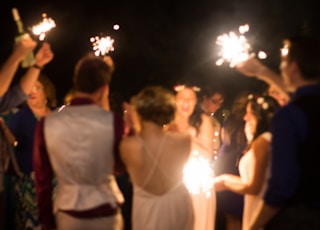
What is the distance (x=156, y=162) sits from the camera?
3.18 meters

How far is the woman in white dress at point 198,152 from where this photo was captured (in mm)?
4402

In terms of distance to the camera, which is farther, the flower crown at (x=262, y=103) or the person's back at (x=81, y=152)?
the flower crown at (x=262, y=103)

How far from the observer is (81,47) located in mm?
7574

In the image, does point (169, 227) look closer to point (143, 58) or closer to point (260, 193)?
point (260, 193)

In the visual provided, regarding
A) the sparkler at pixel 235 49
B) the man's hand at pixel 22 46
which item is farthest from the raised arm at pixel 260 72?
the man's hand at pixel 22 46

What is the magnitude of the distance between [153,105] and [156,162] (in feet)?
1.26

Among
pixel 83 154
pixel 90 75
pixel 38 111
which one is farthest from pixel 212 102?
pixel 83 154

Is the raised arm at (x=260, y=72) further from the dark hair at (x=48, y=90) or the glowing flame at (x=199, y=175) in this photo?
the dark hair at (x=48, y=90)

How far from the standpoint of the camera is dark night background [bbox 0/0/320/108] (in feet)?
28.0

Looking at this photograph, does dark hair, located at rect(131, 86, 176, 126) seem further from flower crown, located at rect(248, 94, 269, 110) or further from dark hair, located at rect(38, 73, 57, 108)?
dark hair, located at rect(38, 73, 57, 108)

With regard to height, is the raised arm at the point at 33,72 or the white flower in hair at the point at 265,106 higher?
the raised arm at the point at 33,72

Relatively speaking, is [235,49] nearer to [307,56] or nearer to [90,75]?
[307,56]

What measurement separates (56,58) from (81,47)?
1.43 feet

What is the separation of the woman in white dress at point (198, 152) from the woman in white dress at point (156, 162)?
39.8 inches
